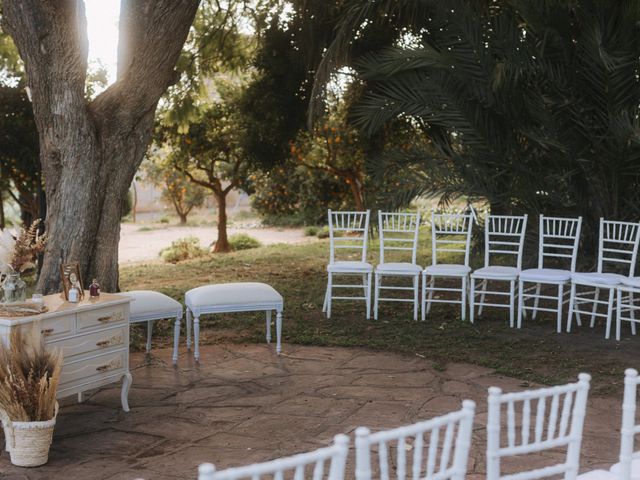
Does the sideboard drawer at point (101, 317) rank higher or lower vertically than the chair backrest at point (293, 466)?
lower

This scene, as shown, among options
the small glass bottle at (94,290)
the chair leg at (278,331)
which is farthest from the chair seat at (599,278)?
the small glass bottle at (94,290)

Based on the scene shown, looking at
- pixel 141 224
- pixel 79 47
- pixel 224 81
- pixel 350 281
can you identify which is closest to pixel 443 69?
pixel 350 281

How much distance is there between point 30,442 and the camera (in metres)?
4.22

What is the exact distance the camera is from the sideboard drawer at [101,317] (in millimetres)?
4898

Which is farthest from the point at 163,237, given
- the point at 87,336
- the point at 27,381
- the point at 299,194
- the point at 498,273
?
the point at 27,381

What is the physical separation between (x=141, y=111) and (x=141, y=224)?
59.6 feet

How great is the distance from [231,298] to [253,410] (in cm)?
135

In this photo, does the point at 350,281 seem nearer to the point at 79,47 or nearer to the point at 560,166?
the point at 560,166

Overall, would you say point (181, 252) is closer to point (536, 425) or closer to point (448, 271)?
point (448, 271)

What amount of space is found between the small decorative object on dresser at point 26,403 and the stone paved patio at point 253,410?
0.10 m

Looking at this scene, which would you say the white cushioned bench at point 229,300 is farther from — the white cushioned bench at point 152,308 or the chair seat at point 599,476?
the chair seat at point 599,476

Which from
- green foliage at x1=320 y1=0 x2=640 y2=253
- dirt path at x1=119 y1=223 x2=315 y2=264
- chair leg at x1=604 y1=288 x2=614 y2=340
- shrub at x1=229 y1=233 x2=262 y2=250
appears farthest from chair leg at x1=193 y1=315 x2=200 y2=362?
shrub at x1=229 y1=233 x2=262 y2=250

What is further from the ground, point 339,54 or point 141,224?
point 339,54

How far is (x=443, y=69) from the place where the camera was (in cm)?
871
